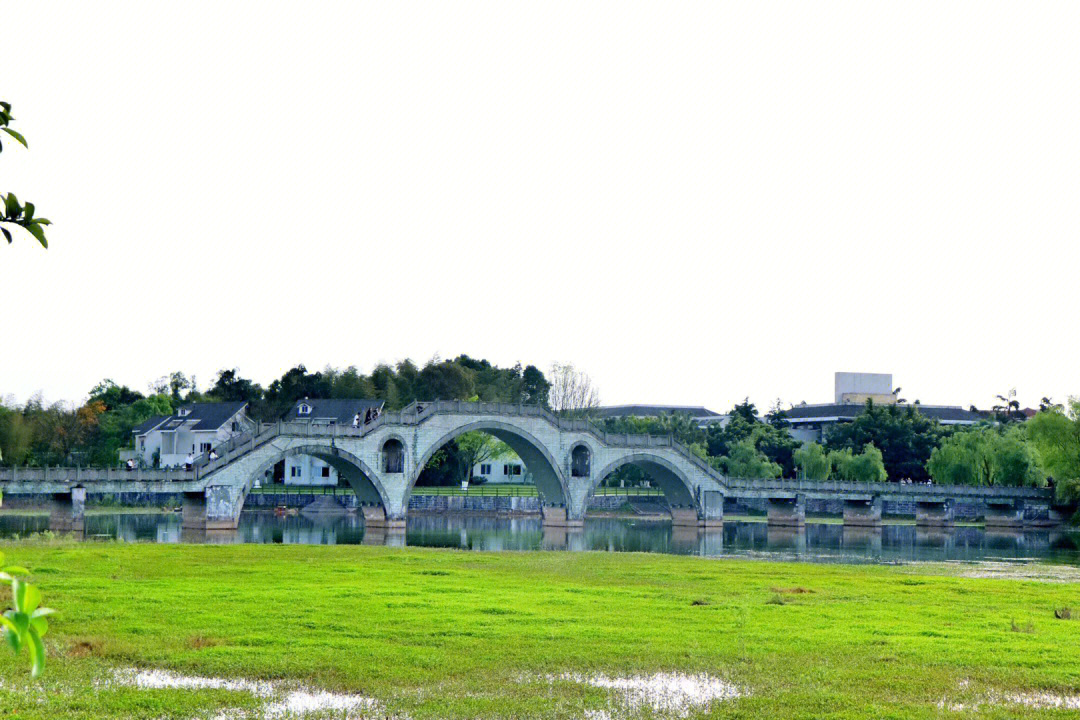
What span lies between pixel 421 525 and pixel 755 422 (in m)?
47.9

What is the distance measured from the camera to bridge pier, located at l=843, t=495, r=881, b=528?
8788 cm

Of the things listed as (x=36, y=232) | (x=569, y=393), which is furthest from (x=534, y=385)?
(x=36, y=232)

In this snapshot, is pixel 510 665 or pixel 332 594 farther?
pixel 332 594

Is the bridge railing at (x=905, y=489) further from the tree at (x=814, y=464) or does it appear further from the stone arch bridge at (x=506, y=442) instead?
the tree at (x=814, y=464)

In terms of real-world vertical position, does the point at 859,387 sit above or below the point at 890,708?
above

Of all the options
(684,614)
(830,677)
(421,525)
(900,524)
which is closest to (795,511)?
A: (900,524)

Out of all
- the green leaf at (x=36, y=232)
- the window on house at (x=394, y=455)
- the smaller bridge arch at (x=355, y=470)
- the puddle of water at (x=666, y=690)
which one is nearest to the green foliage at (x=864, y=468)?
the window on house at (x=394, y=455)

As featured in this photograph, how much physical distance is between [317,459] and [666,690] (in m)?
89.2

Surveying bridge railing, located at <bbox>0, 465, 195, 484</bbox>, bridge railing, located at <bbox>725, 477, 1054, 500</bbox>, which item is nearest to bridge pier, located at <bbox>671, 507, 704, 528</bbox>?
bridge railing, located at <bbox>725, 477, 1054, 500</bbox>

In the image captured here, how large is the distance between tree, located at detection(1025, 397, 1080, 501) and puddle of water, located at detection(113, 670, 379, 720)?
243 feet

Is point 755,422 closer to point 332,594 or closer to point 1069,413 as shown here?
point 1069,413

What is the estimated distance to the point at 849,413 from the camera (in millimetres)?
137625

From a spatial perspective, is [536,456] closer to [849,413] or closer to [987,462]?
[987,462]

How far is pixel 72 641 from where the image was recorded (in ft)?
63.1
